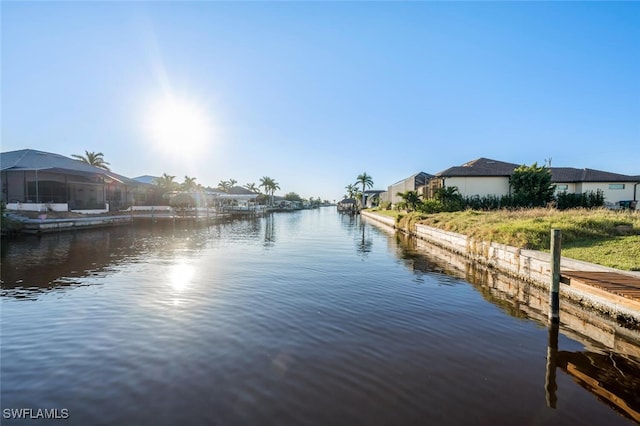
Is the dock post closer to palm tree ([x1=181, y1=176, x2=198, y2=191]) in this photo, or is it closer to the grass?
the grass

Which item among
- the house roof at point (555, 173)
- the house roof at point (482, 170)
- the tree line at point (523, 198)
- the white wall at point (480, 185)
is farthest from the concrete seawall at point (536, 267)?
the house roof at point (555, 173)

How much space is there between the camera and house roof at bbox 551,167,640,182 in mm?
32281

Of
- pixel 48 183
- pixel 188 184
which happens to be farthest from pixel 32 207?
pixel 188 184

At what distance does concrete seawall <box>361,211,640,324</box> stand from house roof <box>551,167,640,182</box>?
22722 mm

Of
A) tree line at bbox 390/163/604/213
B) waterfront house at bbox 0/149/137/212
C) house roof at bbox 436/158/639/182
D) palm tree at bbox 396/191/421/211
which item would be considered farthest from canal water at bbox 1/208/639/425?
waterfront house at bbox 0/149/137/212

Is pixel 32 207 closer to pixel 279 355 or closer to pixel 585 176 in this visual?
pixel 279 355

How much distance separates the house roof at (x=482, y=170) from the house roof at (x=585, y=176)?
462cm

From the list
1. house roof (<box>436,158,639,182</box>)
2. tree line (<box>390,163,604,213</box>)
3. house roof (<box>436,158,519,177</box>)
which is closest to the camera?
tree line (<box>390,163,604,213</box>)

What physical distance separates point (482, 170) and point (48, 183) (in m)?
44.7

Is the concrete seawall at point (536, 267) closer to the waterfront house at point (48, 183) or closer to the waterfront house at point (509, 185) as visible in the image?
the waterfront house at point (509, 185)

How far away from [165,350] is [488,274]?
11.7 meters

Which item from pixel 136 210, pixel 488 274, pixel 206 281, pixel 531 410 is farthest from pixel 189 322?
pixel 136 210

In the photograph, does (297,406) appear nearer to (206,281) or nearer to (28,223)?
(206,281)

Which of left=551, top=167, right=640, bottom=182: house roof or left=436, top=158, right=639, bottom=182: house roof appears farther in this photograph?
left=551, top=167, right=640, bottom=182: house roof
